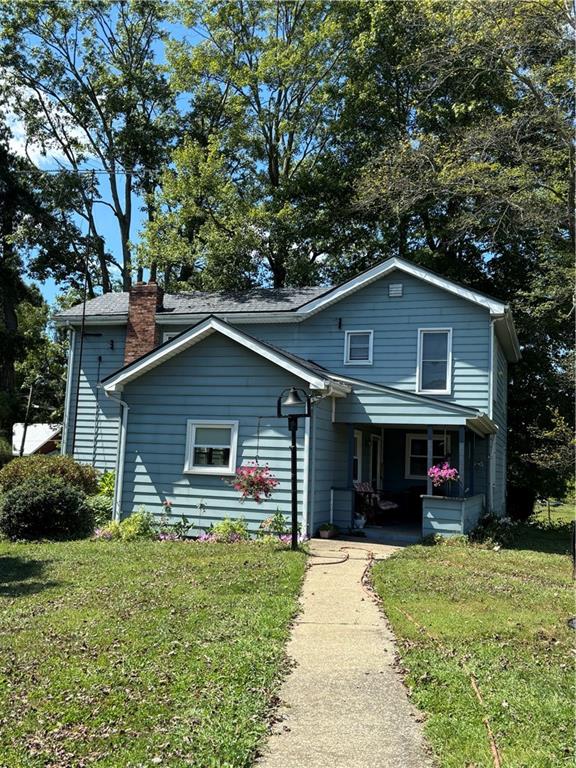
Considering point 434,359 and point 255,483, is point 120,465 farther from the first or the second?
point 434,359

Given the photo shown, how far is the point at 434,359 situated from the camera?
16.2 m

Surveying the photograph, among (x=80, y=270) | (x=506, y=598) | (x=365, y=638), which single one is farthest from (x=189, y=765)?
(x=80, y=270)

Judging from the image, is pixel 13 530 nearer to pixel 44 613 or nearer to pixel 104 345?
pixel 44 613

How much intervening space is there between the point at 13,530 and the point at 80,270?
24.1 m

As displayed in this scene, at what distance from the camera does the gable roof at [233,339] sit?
1255cm

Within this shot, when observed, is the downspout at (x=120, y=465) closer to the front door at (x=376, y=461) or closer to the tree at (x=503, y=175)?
the front door at (x=376, y=461)

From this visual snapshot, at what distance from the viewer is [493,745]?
3.88 m

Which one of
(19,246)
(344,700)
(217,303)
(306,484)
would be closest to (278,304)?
(217,303)

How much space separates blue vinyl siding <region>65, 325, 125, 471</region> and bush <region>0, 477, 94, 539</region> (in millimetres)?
6022

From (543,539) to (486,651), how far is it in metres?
11.6

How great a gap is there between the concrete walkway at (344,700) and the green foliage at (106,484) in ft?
32.4

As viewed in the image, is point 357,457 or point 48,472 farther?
point 357,457

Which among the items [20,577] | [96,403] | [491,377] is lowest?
[20,577]

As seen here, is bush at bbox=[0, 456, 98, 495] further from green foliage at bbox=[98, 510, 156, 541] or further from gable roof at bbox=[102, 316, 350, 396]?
gable roof at bbox=[102, 316, 350, 396]
